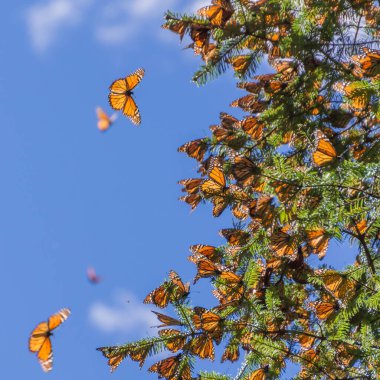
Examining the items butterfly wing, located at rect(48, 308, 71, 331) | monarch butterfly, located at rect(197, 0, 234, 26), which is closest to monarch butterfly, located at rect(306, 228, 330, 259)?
monarch butterfly, located at rect(197, 0, 234, 26)

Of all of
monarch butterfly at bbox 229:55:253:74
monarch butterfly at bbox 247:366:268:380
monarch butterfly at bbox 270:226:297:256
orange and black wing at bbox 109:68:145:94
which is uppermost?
orange and black wing at bbox 109:68:145:94

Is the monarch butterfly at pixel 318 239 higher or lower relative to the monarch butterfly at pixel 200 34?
lower

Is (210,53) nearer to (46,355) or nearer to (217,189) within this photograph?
(217,189)

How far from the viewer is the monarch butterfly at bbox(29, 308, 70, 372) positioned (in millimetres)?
3086

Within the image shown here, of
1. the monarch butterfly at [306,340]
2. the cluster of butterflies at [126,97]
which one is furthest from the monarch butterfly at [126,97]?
the monarch butterfly at [306,340]

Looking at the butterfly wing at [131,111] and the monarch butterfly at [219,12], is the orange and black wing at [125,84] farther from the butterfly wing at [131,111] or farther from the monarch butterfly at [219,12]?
the monarch butterfly at [219,12]

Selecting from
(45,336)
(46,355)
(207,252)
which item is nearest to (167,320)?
(207,252)

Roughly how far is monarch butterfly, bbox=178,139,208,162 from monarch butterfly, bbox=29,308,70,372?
124 cm

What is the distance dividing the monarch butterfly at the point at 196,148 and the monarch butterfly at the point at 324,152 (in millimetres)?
992

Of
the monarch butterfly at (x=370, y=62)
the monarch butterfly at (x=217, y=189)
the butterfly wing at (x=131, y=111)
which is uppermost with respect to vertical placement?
the butterfly wing at (x=131, y=111)

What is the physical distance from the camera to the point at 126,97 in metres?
3.34

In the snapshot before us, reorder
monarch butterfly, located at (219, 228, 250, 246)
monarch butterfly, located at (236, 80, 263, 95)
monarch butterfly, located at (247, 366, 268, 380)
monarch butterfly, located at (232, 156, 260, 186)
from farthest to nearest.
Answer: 1. monarch butterfly, located at (236, 80, 263, 95)
2. monarch butterfly, located at (219, 228, 250, 246)
3. monarch butterfly, located at (247, 366, 268, 380)
4. monarch butterfly, located at (232, 156, 260, 186)

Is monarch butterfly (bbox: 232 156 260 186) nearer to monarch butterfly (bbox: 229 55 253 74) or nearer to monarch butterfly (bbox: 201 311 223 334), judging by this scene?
monarch butterfly (bbox: 201 311 223 334)

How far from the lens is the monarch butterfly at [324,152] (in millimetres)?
2172
